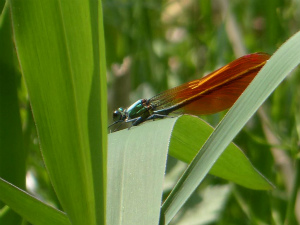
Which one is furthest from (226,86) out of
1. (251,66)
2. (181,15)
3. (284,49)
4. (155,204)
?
(181,15)

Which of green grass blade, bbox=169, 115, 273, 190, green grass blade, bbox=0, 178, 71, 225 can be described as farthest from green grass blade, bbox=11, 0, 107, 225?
green grass blade, bbox=169, 115, 273, 190

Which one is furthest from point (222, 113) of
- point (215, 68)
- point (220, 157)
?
point (220, 157)

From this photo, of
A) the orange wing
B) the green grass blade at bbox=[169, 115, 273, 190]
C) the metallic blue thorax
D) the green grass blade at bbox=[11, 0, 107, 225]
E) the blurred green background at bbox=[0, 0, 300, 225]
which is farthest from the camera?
the blurred green background at bbox=[0, 0, 300, 225]

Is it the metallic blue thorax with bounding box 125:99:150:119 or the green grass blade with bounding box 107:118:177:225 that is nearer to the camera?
the green grass blade with bounding box 107:118:177:225

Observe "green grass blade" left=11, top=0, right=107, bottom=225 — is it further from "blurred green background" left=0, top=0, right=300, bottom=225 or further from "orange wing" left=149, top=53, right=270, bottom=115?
"blurred green background" left=0, top=0, right=300, bottom=225

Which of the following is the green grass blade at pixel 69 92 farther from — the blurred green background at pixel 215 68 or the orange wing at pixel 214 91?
the blurred green background at pixel 215 68

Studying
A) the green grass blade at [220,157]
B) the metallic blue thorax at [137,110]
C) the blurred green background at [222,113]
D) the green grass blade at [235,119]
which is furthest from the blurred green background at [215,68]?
the green grass blade at [235,119]

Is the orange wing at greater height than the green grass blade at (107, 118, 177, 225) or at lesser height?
greater
